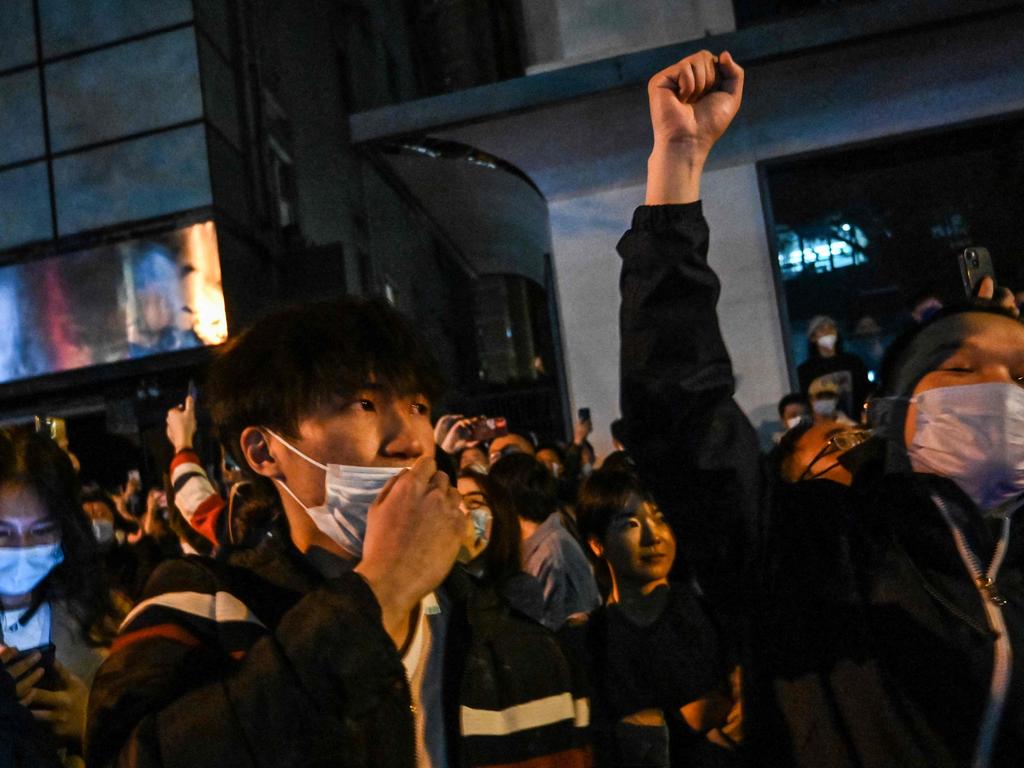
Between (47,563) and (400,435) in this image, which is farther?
(47,563)

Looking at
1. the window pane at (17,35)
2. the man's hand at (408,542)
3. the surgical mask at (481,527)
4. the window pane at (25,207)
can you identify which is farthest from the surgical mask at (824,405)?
the window pane at (17,35)

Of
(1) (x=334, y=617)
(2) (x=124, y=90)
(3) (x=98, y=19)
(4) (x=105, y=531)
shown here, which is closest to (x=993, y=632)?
(1) (x=334, y=617)

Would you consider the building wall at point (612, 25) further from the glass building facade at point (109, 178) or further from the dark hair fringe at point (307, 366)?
the dark hair fringe at point (307, 366)

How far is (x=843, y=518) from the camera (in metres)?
1.88

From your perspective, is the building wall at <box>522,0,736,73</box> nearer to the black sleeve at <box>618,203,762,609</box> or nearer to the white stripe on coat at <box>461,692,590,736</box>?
the black sleeve at <box>618,203,762,609</box>

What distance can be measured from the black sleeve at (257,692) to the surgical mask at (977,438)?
1356 millimetres

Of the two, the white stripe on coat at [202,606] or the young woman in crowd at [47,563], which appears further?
the young woman in crowd at [47,563]

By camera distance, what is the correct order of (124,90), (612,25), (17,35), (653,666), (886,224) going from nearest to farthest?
(653,666), (612,25), (886,224), (124,90), (17,35)

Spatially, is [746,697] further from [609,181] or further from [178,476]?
[609,181]

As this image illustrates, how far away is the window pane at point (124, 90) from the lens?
11.4 metres

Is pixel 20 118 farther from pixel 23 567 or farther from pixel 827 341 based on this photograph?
pixel 23 567

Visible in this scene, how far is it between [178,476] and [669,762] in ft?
7.72

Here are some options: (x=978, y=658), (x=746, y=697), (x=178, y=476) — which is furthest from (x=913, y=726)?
(x=178, y=476)

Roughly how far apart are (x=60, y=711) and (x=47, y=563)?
0.51 meters
